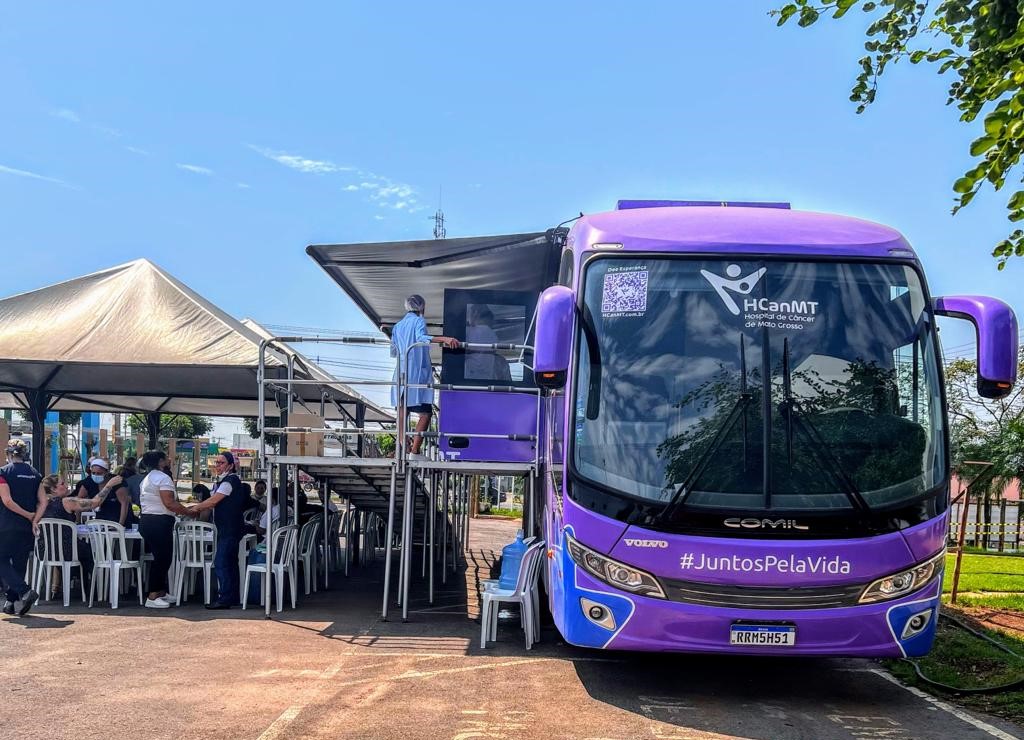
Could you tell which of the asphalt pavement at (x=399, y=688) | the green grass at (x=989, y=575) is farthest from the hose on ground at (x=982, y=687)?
the green grass at (x=989, y=575)

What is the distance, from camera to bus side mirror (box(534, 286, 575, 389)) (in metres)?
6.43

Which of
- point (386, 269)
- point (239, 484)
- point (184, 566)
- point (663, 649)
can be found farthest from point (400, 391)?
point (663, 649)

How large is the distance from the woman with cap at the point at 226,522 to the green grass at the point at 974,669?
22.0 feet

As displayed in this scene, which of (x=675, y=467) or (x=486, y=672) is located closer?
(x=675, y=467)

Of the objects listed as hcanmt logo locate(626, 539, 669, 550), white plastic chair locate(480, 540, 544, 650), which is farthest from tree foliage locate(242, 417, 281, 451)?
hcanmt logo locate(626, 539, 669, 550)

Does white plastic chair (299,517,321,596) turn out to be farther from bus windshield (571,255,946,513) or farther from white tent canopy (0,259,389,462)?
bus windshield (571,255,946,513)

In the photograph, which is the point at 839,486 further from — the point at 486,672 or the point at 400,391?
the point at 400,391

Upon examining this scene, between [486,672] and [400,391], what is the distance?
Result: 9.94 ft

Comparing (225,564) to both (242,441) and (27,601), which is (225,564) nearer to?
(27,601)

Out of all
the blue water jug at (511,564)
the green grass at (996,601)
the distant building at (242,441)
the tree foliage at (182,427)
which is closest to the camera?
the blue water jug at (511,564)

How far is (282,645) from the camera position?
8539mm

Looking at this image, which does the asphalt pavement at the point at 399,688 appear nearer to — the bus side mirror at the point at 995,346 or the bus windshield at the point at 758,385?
the bus windshield at the point at 758,385

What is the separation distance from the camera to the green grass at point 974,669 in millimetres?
6977

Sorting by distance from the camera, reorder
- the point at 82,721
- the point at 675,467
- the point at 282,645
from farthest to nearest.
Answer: the point at 282,645, the point at 675,467, the point at 82,721
